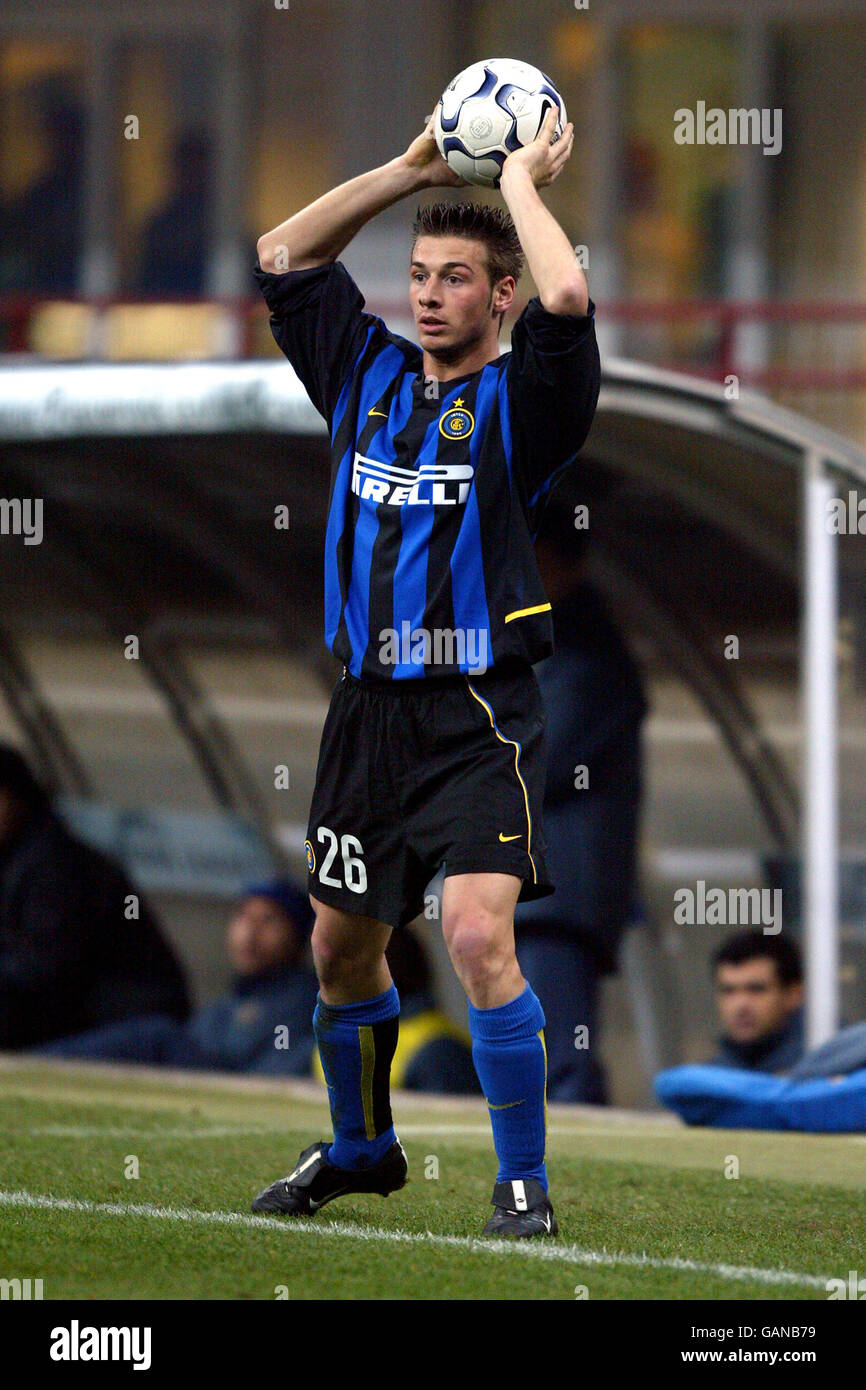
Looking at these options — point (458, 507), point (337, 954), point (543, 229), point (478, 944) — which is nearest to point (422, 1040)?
point (337, 954)

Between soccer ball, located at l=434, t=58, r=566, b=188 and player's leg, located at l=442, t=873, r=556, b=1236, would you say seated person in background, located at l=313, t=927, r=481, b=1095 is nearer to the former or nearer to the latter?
player's leg, located at l=442, t=873, r=556, b=1236

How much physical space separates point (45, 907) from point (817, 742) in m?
3.32

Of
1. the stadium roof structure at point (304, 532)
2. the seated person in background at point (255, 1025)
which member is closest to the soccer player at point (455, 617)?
the stadium roof structure at point (304, 532)

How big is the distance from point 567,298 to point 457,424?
1.13ft

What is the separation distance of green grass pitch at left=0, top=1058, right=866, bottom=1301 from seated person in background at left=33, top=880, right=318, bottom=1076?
2455 mm

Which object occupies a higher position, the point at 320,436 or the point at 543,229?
the point at 543,229

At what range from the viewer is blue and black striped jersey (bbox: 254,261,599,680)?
398 cm

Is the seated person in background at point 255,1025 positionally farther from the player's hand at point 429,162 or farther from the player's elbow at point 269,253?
the player's hand at point 429,162

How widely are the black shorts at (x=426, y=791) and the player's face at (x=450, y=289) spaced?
659 millimetres

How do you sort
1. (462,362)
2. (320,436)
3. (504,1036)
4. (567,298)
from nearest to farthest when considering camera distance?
(567,298) < (504,1036) < (462,362) < (320,436)

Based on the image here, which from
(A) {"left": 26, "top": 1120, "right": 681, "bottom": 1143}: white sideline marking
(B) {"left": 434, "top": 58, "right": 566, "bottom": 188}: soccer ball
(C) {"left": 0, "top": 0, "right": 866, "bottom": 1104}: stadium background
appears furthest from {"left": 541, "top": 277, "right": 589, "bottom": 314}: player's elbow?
(C) {"left": 0, "top": 0, "right": 866, "bottom": 1104}: stadium background

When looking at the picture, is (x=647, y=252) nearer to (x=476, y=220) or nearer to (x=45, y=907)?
(x=45, y=907)

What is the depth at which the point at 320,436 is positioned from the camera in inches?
294

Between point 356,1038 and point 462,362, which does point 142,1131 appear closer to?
point 356,1038
